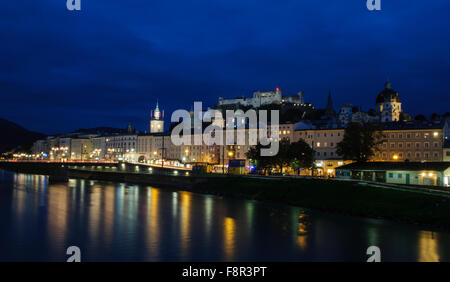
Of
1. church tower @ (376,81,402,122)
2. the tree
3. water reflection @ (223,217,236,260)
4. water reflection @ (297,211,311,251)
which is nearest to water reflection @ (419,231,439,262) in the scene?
water reflection @ (297,211,311,251)

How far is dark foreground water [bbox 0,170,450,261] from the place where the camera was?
2781 cm

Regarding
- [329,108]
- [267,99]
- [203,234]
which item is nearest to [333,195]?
[203,234]

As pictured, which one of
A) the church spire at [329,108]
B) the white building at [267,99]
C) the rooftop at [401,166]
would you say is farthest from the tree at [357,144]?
the white building at [267,99]

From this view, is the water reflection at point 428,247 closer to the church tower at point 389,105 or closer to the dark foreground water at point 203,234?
the dark foreground water at point 203,234

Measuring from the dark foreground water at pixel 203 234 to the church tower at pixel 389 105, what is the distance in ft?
329

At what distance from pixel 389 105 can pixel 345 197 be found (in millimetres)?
101526

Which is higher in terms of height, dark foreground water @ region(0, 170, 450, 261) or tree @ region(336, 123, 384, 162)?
tree @ region(336, 123, 384, 162)

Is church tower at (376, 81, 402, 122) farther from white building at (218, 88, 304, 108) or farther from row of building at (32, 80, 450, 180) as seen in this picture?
white building at (218, 88, 304, 108)

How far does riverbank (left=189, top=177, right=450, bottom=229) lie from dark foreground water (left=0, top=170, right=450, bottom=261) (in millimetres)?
1972
